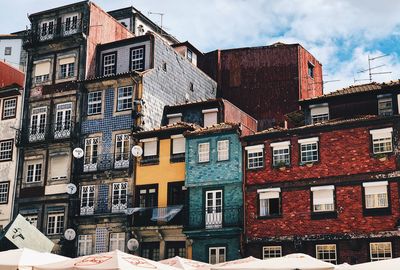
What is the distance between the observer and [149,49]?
4509cm

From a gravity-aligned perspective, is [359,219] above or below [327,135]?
below

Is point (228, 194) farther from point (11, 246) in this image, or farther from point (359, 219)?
point (11, 246)

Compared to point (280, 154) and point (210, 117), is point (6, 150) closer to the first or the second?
point (210, 117)

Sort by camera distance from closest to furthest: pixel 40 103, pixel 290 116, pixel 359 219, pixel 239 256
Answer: pixel 359 219 → pixel 239 256 → pixel 290 116 → pixel 40 103

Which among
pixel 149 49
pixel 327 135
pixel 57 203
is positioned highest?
pixel 149 49

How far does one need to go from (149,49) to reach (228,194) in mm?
13251

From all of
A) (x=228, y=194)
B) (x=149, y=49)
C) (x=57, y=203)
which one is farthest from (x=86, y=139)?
(x=228, y=194)

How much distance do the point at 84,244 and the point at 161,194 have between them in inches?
258

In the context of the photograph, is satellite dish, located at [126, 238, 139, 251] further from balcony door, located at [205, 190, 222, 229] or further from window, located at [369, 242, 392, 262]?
window, located at [369, 242, 392, 262]

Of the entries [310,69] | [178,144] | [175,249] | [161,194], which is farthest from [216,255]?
[310,69]

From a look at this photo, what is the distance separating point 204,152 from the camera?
1550 inches

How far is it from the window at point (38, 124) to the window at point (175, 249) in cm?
1294

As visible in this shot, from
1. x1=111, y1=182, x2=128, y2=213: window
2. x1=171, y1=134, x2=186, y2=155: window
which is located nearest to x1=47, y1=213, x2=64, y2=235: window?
x1=111, y1=182, x2=128, y2=213: window

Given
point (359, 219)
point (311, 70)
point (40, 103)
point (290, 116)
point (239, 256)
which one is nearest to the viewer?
point (359, 219)
